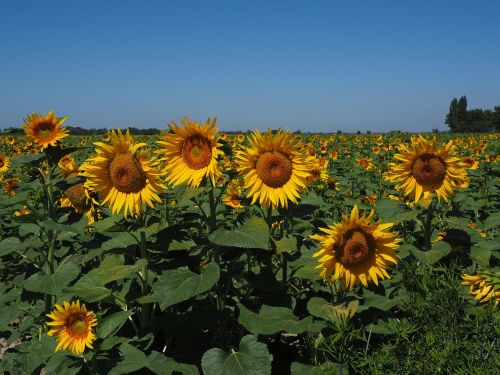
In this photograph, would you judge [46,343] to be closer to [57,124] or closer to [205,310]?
[205,310]

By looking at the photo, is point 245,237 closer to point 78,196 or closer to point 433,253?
point 433,253

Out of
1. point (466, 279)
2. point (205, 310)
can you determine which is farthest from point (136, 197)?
point (466, 279)

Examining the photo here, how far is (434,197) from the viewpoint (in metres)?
3.81

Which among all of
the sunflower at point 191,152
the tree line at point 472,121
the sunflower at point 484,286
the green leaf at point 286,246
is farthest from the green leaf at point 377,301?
the tree line at point 472,121

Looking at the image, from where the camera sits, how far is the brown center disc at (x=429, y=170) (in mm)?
3666

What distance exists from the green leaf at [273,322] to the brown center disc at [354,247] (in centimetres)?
44

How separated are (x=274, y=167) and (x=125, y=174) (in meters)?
1.00

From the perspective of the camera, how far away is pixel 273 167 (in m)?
3.12

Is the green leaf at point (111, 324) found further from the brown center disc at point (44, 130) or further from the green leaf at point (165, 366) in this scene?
the brown center disc at point (44, 130)

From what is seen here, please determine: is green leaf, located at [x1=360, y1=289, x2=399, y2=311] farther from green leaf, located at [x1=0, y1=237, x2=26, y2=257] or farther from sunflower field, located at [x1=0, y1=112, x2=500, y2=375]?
green leaf, located at [x1=0, y1=237, x2=26, y2=257]

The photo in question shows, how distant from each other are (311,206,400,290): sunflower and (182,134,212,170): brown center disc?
0.88 m

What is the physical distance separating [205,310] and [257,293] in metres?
0.53

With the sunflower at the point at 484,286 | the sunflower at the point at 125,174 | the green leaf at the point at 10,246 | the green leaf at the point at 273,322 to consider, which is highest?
the sunflower at the point at 125,174

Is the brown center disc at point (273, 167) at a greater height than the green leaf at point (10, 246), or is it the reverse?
the brown center disc at point (273, 167)
